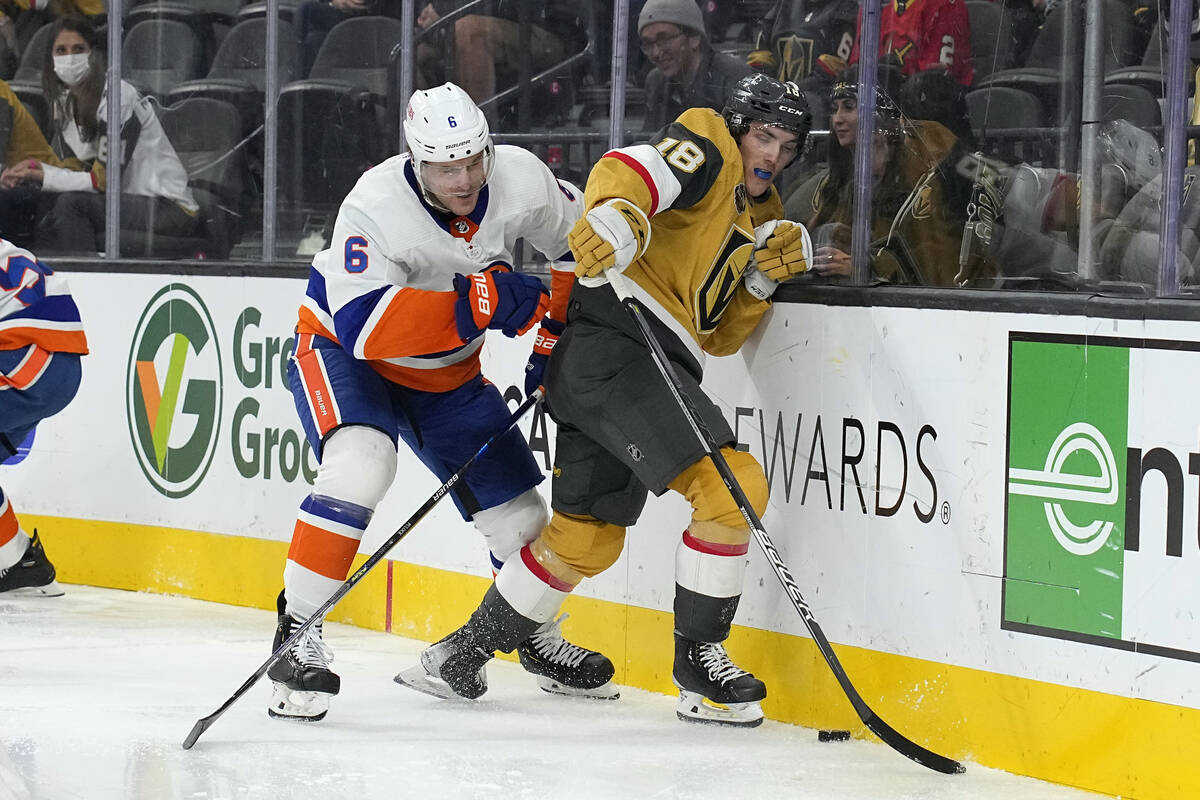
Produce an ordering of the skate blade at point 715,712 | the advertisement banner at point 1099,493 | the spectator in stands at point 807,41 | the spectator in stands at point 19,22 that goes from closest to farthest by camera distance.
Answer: the advertisement banner at point 1099,493 → the skate blade at point 715,712 → the spectator in stands at point 807,41 → the spectator in stands at point 19,22

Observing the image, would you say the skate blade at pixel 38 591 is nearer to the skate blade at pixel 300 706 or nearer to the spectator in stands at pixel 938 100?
the skate blade at pixel 300 706

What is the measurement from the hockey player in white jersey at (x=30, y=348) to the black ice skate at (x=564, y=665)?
172 cm

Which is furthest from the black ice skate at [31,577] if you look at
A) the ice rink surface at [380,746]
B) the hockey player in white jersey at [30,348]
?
the ice rink surface at [380,746]

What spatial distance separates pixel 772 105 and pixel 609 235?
480 millimetres

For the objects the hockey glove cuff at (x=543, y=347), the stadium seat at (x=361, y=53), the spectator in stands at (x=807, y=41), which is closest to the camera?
the spectator in stands at (x=807, y=41)

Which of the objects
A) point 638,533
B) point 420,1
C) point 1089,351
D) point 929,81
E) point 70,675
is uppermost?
point 420,1

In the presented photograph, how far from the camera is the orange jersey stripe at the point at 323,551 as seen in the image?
3686 mm

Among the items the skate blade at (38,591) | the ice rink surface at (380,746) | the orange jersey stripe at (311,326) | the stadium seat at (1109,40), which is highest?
the stadium seat at (1109,40)

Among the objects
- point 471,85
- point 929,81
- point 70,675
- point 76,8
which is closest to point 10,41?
point 76,8

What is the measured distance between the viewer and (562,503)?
12.3 ft

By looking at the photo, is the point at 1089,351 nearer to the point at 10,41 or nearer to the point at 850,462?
the point at 850,462

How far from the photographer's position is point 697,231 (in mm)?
3637

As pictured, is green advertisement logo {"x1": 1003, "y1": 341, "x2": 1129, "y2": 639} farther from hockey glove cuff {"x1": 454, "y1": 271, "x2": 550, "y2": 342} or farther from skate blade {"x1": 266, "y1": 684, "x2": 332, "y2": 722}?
skate blade {"x1": 266, "y1": 684, "x2": 332, "y2": 722}

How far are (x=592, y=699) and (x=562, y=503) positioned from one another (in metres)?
0.53
